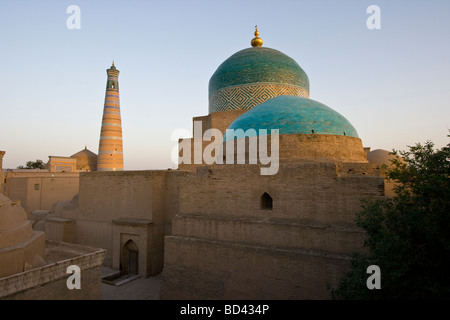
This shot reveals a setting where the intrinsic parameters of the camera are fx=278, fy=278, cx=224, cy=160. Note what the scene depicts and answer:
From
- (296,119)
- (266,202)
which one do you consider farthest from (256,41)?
(266,202)

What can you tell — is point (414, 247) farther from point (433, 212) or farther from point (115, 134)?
point (115, 134)

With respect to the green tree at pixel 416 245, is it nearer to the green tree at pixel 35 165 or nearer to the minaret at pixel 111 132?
the minaret at pixel 111 132

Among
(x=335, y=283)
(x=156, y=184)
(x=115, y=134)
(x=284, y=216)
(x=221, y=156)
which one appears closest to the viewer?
(x=335, y=283)

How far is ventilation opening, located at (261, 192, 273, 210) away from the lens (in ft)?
20.4

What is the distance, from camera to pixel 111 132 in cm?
1580

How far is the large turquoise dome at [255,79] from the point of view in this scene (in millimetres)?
10922

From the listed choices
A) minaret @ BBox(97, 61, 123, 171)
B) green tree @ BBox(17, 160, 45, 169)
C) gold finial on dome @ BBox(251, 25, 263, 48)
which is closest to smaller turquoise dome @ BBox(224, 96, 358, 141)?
gold finial on dome @ BBox(251, 25, 263, 48)

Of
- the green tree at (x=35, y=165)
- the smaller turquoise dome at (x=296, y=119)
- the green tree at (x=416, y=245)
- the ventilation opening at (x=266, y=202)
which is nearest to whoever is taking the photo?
the green tree at (x=416, y=245)

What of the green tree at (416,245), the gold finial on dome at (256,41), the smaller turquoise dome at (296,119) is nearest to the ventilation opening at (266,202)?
the smaller turquoise dome at (296,119)

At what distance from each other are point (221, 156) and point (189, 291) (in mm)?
3524

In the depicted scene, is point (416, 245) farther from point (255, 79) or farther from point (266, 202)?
point (255, 79)

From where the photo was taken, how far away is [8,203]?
20.5 feet
